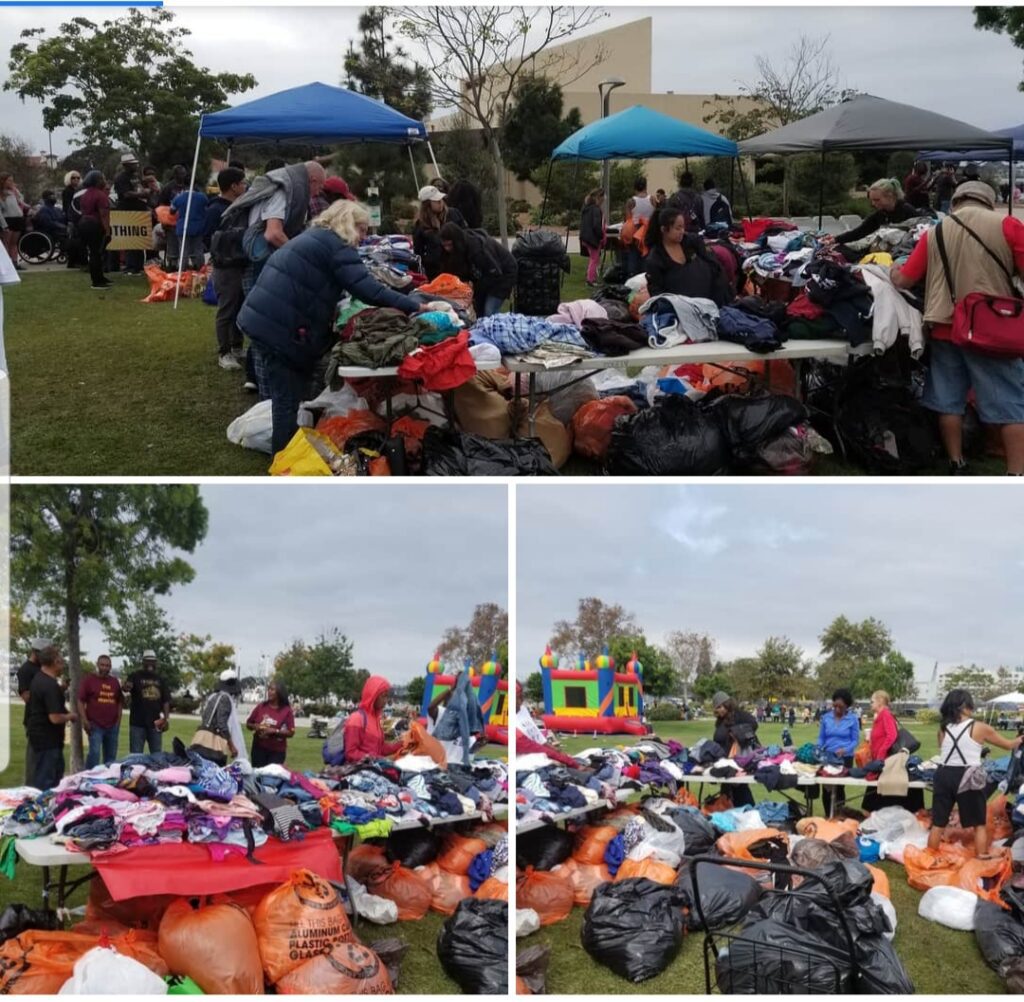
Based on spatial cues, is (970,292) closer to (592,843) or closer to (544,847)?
(592,843)

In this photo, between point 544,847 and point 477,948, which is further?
point 544,847

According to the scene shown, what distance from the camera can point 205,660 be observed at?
14.4 ft

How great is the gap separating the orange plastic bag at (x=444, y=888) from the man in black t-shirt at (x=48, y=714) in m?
1.29

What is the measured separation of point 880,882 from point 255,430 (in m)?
4.24

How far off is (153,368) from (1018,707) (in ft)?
23.0

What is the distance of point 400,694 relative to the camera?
14.1ft

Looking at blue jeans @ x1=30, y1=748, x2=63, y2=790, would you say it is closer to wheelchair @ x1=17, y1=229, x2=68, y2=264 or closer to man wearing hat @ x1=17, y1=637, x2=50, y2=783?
man wearing hat @ x1=17, y1=637, x2=50, y2=783

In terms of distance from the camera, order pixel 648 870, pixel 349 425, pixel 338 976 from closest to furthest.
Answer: pixel 338 976 < pixel 648 870 < pixel 349 425

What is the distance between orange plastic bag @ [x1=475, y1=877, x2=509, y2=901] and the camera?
3.80 metres

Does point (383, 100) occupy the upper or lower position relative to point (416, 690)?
upper

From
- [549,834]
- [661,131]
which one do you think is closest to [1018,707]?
[549,834]

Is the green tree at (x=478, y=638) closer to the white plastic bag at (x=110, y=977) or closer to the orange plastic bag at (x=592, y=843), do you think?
the orange plastic bag at (x=592, y=843)

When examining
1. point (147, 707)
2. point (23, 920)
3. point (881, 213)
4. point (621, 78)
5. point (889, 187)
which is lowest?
point (23, 920)

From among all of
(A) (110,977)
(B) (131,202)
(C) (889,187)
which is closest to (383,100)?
(B) (131,202)
